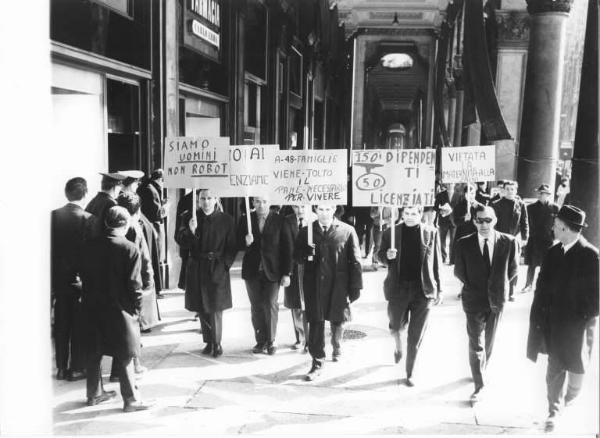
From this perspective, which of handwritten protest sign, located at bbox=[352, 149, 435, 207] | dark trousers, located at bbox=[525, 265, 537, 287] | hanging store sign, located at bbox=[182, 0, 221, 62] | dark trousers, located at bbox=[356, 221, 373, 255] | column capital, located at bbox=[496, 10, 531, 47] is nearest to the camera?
handwritten protest sign, located at bbox=[352, 149, 435, 207]

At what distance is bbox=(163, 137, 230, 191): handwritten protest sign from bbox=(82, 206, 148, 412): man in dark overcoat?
187 centimetres

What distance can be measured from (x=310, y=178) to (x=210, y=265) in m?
1.48

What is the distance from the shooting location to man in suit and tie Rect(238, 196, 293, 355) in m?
7.38

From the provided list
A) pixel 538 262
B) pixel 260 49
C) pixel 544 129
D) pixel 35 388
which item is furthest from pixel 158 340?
pixel 260 49

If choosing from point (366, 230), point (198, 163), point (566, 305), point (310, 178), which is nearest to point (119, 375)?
point (198, 163)

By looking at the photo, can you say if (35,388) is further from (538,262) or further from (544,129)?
(544,129)

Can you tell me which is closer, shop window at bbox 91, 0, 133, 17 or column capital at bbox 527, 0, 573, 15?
shop window at bbox 91, 0, 133, 17

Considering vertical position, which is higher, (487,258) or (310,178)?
(310,178)

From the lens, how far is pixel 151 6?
9562 millimetres

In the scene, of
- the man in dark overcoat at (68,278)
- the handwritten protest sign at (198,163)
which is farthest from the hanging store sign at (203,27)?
the man in dark overcoat at (68,278)

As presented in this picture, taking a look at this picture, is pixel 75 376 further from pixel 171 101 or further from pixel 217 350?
pixel 171 101

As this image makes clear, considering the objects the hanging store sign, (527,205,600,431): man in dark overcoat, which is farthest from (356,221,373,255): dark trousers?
(527,205,600,431): man in dark overcoat

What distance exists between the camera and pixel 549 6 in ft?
35.2

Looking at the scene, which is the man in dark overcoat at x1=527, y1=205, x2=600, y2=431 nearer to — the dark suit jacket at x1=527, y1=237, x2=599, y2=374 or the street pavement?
the dark suit jacket at x1=527, y1=237, x2=599, y2=374
